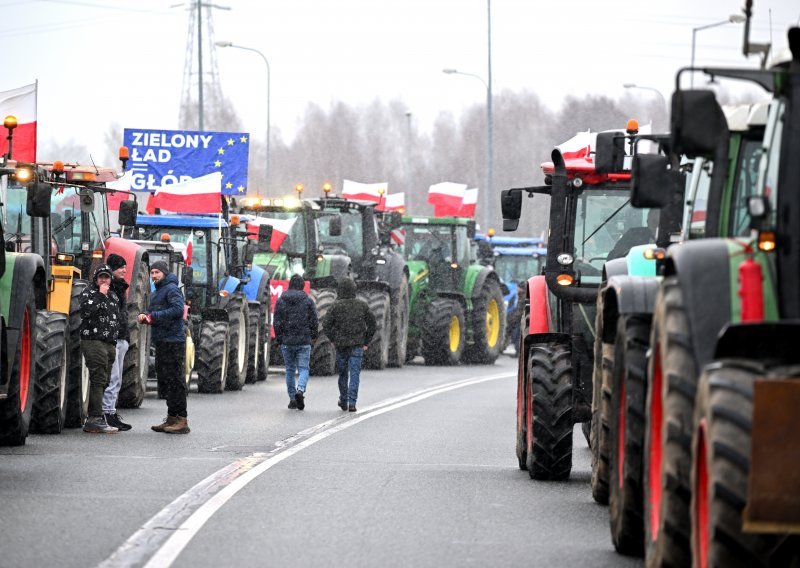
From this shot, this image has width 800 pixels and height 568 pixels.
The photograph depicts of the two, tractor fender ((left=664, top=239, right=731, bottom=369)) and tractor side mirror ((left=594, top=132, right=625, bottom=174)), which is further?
tractor side mirror ((left=594, top=132, right=625, bottom=174))

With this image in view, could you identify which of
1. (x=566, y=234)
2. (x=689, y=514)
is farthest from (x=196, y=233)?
(x=689, y=514)

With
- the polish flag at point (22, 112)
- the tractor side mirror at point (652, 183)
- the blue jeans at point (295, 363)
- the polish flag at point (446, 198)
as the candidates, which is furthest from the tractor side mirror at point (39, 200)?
the polish flag at point (446, 198)

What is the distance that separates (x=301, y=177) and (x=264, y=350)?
98.8 meters

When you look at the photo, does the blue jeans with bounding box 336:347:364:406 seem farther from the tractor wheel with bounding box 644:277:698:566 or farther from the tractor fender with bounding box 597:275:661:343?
the tractor wheel with bounding box 644:277:698:566

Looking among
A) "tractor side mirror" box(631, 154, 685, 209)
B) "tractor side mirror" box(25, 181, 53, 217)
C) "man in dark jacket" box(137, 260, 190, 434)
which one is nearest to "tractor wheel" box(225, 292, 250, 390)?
"man in dark jacket" box(137, 260, 190, 434)

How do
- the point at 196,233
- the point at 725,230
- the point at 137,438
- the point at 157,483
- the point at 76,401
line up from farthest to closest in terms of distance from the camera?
the point at 196,233 < the point at 76,401 < the point at 137,438 < the point at 157,483 < the point at 725,230

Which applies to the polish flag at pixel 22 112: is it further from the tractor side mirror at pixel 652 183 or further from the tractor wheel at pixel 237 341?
the tractor side mirror at pixel 652 183

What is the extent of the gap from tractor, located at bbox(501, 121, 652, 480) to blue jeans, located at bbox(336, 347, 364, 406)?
22.1 feet

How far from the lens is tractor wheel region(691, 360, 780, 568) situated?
633 centimetres

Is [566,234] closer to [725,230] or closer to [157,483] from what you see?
[157,483]

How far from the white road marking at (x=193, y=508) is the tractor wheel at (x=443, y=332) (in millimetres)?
15680

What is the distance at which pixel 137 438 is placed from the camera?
17.1m

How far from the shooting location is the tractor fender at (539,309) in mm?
14109

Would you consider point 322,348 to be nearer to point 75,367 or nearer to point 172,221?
point 172,221
